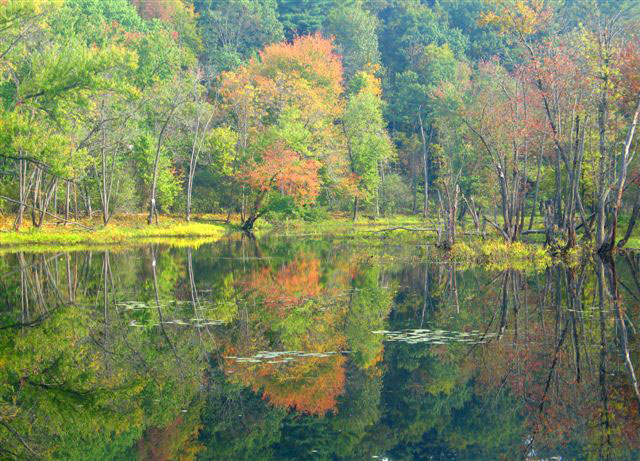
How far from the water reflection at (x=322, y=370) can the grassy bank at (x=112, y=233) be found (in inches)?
626

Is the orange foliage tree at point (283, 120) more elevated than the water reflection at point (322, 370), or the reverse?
the orange foliage tree at point (283, 120)

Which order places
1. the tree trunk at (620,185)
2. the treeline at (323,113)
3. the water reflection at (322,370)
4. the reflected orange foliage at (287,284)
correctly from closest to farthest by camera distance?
the water reflection at (322,370) < the reflected orange foliage at (287,284) < the tree trunk at (620,185) < the treeline at (323,113)

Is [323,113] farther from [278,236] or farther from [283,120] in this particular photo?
[278,236]

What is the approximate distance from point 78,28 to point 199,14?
26.1 metres

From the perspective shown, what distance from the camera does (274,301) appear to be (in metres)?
17.3

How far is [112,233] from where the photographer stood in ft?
126

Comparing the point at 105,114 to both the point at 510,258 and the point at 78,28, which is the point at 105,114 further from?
the point at 510,258

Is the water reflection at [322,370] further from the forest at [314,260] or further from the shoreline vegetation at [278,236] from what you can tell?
the shoreline vegetation at [278,236]

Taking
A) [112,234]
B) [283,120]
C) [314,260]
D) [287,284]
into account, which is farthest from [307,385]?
[283,120]

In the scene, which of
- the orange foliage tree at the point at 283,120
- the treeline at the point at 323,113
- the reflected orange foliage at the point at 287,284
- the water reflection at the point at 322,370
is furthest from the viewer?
the orange foliage tree at the point at 283,120

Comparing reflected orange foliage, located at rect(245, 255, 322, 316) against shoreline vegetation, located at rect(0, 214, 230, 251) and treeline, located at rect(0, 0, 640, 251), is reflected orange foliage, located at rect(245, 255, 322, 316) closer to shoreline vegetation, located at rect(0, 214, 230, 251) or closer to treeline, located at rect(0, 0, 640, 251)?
treeline, located at rect(0, 0, 640, 251)

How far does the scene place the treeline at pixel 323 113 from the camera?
27406mm

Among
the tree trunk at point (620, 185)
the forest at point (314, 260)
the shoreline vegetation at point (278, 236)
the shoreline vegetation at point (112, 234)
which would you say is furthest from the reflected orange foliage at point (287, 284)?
the shoreline vegetation at point (112, 234)

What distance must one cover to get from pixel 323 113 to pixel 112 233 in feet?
69.3
